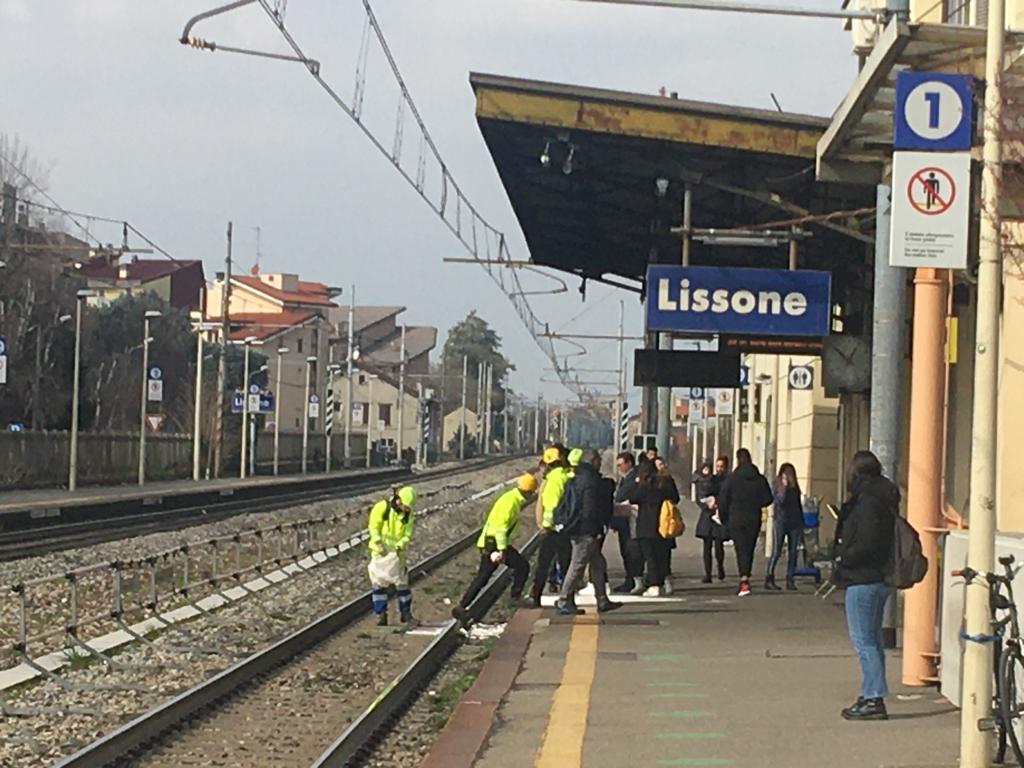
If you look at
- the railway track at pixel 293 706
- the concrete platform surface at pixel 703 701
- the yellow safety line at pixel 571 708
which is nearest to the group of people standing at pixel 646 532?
the concrete platform surface at pixel 703 701

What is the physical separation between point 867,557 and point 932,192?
Answer: 7.68 feet

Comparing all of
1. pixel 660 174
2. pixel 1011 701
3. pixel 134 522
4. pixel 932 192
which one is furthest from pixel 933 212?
pixel 134 522

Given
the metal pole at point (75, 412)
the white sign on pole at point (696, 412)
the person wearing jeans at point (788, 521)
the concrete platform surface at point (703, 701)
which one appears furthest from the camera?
the metal pole at point (75, 412)

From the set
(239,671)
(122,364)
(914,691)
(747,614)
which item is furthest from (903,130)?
(122,364)

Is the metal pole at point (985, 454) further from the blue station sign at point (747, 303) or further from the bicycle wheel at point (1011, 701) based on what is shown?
the blue station sign at point (747, 303)

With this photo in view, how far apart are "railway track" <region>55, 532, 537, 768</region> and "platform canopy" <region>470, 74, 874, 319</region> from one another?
17.1 feet

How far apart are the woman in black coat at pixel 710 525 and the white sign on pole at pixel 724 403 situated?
50.0ft

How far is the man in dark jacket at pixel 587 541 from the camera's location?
18.2 metres

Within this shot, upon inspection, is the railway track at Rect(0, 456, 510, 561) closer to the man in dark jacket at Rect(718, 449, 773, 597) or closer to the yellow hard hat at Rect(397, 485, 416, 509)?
the yellow hard hat at Rect(397, 485, 416, 509)

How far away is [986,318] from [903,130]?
1.47 metres

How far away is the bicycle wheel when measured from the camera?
9.02 m

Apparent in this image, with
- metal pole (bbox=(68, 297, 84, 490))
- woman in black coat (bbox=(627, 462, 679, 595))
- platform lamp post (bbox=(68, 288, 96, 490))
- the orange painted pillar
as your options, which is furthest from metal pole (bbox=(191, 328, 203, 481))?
the orange painted pillar

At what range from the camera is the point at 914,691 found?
12.3 metres

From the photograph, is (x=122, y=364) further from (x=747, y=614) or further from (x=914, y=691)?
(x=914, y=691)
